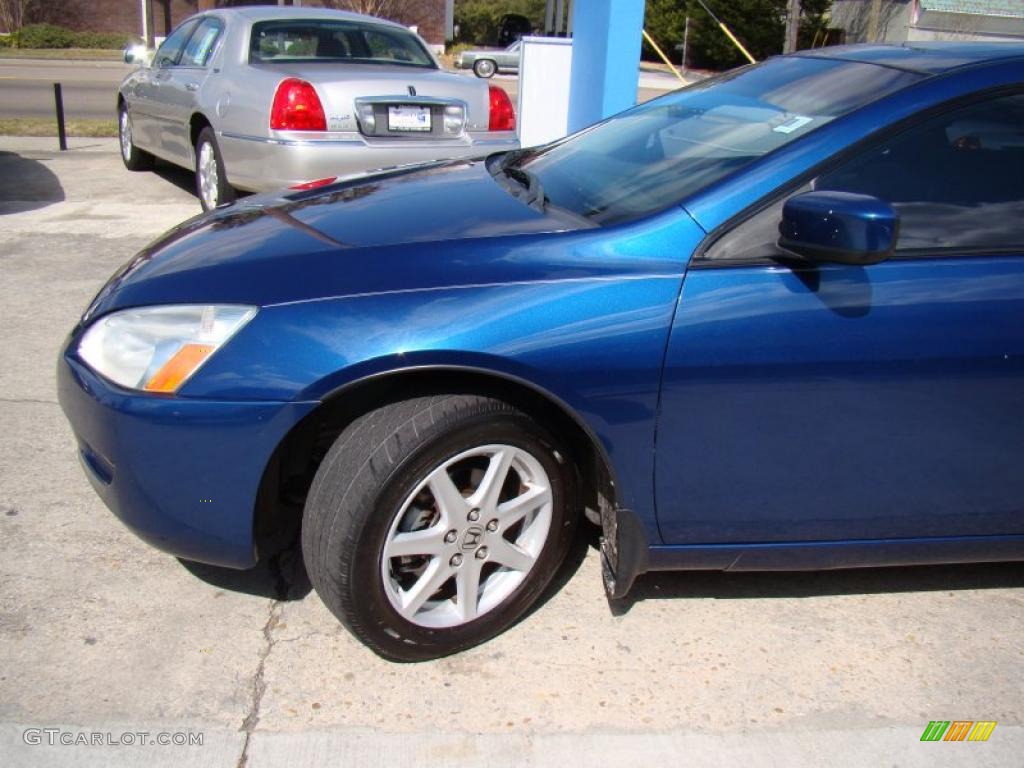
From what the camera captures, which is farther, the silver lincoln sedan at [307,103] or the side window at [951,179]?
the silver lincoln sedan at [307,103]

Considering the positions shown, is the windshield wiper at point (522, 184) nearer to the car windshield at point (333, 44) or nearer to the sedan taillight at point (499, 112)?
the sedan taillight at point (499, 112)

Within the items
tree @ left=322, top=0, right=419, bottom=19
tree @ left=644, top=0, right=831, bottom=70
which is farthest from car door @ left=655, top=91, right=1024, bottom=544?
tree @ left=322, top=0, right=419, bottom=19

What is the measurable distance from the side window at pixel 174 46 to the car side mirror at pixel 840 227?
7.05 m

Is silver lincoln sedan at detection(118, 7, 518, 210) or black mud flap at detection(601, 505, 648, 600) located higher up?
silver lincoln sedan at detection(118, 7, 518, 210)

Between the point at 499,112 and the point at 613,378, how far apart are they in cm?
477

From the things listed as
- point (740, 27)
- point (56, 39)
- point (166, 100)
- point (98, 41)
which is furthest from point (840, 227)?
point (98, 41)

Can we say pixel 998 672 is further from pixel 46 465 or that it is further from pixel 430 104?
pixel 430 104

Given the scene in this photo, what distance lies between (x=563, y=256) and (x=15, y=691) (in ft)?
5.96

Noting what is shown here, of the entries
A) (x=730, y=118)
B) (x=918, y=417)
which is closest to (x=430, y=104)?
(x=730, y=118)

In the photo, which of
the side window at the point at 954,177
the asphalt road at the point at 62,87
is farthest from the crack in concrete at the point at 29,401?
the asphalt road at the point at 62,87

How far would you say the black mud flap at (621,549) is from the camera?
2713mm

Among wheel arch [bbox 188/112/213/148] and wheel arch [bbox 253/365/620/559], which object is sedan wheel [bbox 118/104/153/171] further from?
wheel arch [bbox 253/365/620/559]

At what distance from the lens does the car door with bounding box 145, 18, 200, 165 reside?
8.00 m

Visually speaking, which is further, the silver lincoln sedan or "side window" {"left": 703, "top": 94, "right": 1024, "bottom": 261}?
the silver lincoln sedan
